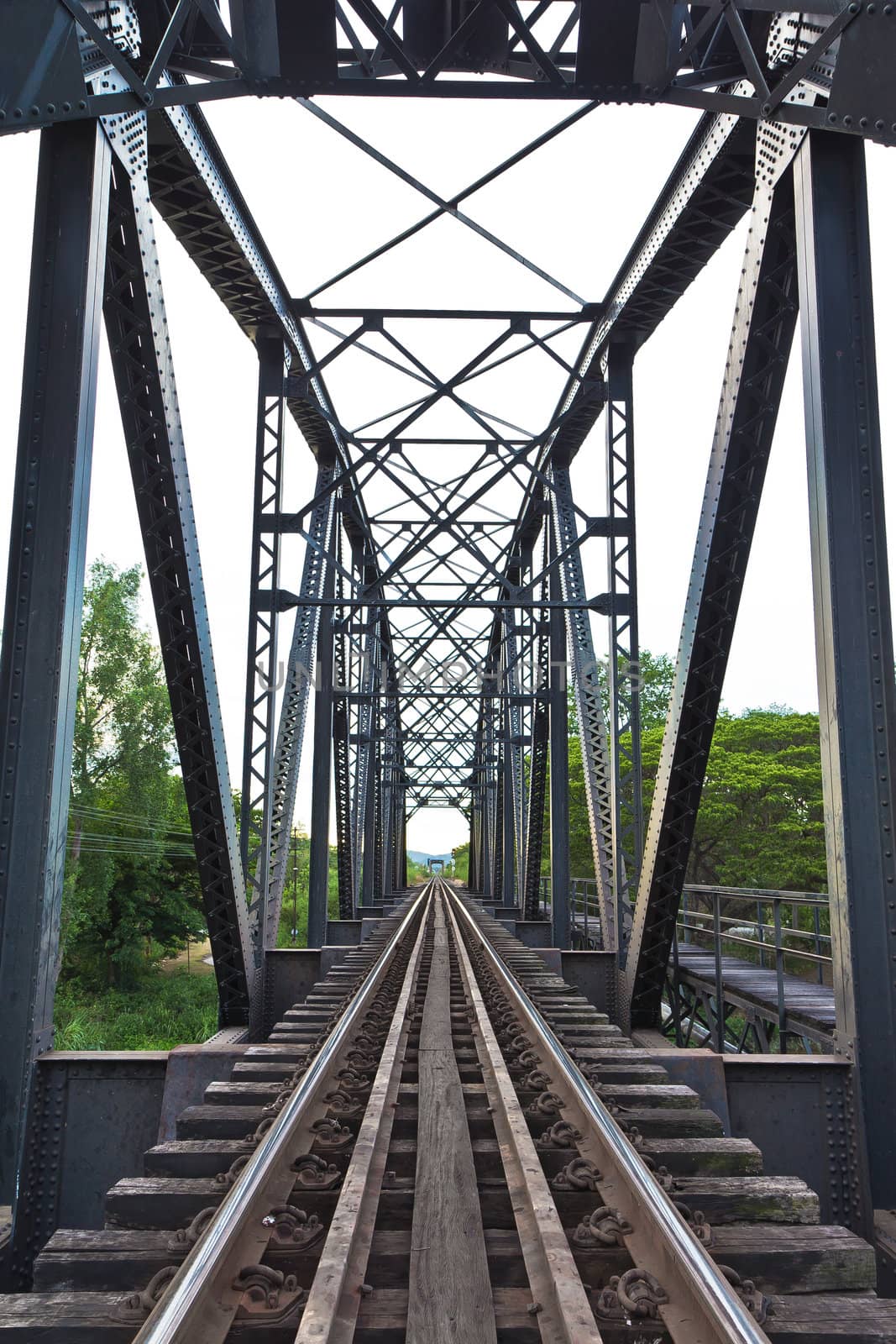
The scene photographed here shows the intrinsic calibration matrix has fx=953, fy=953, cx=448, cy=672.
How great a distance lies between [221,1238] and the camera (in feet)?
7.54

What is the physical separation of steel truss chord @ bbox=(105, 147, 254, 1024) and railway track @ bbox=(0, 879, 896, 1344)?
9.69ft

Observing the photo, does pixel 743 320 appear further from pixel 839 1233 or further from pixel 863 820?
pixel 839 1233

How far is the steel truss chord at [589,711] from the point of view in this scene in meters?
10.2

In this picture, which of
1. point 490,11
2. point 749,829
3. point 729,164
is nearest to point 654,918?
point 729,164

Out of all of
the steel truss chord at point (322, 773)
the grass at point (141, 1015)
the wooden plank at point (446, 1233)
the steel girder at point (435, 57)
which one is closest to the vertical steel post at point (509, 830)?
the grass at point (141, 1015)

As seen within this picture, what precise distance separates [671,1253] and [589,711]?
941cm

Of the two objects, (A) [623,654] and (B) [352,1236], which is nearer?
(B) [352,1236]

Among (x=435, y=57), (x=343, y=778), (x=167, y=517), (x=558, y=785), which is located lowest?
(x=558, y=785)

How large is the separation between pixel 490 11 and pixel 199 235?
4.13 m

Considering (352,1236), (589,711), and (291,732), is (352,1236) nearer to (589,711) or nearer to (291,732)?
(291,732)

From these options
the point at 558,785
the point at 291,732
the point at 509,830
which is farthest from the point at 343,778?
the point at 291,732

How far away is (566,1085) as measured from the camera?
12.8ft

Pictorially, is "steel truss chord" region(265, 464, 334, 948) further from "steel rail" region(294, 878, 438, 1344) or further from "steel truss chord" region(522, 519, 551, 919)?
"steel truss chord" region(522, 519, 551, 919)

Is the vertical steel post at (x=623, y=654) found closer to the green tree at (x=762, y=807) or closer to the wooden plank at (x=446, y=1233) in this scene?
the wooden plank at (x=446, y=1233)
